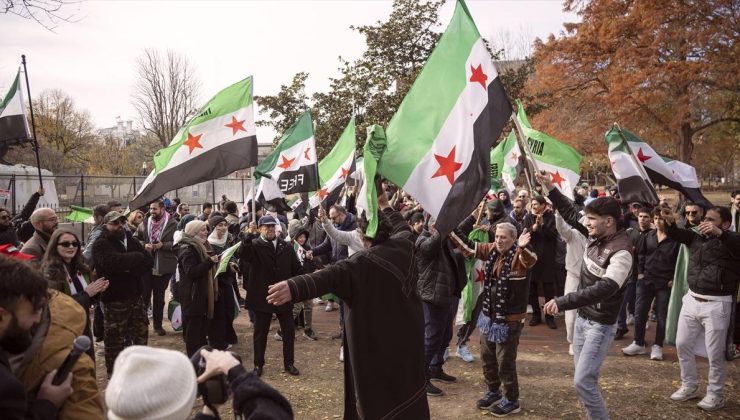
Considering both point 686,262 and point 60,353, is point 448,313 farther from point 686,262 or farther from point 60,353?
point 60,353

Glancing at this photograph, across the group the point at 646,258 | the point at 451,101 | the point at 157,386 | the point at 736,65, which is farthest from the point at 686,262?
the point at 736,65

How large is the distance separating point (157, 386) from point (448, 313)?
5.36 m

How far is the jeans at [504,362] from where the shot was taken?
5539 mm

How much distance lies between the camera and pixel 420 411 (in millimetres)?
3910

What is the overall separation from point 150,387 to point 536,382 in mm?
5894

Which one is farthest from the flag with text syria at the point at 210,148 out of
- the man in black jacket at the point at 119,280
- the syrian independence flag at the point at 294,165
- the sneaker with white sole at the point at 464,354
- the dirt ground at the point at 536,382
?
the sneaker with white sole at the point at 464,354

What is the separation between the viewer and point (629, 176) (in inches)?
255

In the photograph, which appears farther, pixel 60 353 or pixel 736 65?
pixel 736 65

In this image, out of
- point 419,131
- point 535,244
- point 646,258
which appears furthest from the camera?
point 535,244

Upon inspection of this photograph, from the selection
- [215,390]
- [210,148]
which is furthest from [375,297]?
[210,148]

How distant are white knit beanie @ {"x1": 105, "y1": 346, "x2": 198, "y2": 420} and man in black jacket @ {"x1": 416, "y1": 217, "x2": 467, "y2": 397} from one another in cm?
467

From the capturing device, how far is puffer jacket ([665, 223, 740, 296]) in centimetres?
571

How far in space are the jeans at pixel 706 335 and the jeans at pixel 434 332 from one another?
260cm

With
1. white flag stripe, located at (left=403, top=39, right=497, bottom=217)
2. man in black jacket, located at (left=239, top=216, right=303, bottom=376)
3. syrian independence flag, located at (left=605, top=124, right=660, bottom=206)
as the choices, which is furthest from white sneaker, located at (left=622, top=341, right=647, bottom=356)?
white flag stripe, located at (left=403, top=39, right=497, bottom=217)
